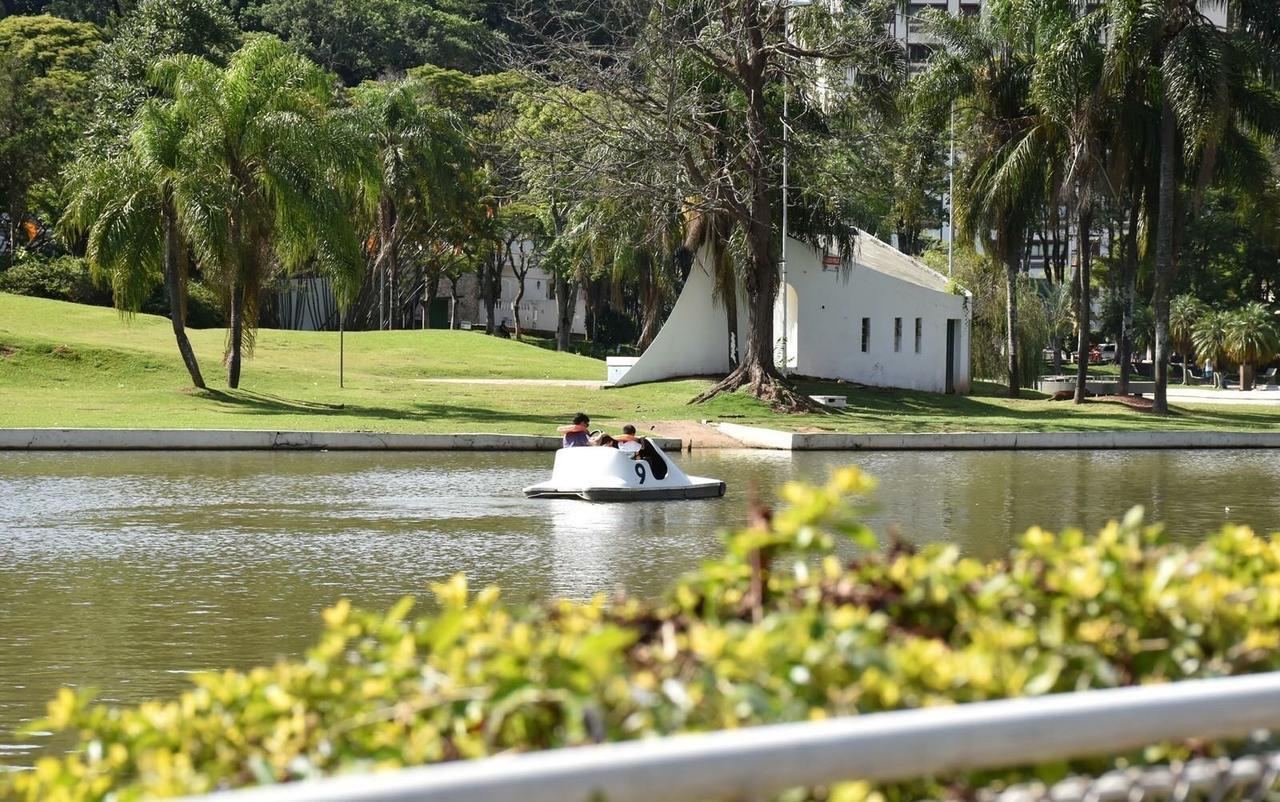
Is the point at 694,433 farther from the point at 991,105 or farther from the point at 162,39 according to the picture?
the point at 162,39

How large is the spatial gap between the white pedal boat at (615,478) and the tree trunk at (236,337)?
15792 millimetres

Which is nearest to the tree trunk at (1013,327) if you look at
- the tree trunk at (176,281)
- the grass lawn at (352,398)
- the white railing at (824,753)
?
the grass lawn at (352,398)

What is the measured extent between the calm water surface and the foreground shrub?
2621 mm

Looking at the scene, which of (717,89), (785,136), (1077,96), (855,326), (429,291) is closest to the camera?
(1077,96)

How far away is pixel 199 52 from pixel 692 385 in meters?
28.9

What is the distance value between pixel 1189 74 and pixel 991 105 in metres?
7.61

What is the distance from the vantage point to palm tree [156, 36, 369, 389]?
33.9 m

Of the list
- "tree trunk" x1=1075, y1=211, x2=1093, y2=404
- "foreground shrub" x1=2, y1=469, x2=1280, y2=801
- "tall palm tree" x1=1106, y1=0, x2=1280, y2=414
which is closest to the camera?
"foreground shrub" x1=2, y1=469, x2=1280, y2=801

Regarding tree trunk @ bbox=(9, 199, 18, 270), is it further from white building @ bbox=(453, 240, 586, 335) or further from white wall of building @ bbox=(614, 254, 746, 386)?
white building @ bbox=(453, 240, 586, 335)

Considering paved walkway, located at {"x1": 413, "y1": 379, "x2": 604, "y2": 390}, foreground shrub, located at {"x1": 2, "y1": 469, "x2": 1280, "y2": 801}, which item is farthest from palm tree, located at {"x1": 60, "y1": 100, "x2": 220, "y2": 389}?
foreground shrub, located at {"x1": 2, "y1": 469, "x2": 1280, "y2": 801}

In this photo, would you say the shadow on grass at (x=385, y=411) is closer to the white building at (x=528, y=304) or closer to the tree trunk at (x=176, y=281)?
the tree trunk at (x=176, y=281)

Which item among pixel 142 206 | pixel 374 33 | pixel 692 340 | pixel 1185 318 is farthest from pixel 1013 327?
pixel 374 33

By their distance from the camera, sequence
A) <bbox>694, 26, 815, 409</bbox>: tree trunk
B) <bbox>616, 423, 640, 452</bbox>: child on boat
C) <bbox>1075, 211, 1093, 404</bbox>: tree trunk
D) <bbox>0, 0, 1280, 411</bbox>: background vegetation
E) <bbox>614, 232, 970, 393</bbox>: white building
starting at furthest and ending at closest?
<bbox>614, 232, 970, 393</bbox>: white building → <bbox>1075, 211, 1093, 404</bbox>: tree trunk → <bbox>694, 26, 815, 409</bbox>: tree trunk → <bbox>0, 0, 1280, 411</bbox>: background vegetation → <bbox>616, 423, 640, 452</bbox>: child on boat

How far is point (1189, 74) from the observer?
3647cm
